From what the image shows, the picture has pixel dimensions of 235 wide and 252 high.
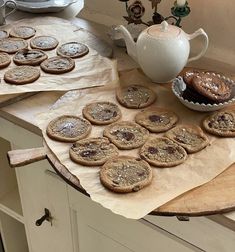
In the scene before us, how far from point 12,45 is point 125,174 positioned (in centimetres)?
55

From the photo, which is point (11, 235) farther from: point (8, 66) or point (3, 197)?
A: point (8, 66)

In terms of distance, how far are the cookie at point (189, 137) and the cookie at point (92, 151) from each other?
0.37 ft

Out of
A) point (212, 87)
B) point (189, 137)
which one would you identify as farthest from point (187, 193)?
point (212, 87)

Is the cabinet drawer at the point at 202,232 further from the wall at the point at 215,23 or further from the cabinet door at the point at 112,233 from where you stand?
the wall at the point at 215,23

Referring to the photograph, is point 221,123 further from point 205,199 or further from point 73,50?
point 73,50

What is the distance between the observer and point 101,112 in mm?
992

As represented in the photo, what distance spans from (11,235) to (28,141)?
469 millimetres

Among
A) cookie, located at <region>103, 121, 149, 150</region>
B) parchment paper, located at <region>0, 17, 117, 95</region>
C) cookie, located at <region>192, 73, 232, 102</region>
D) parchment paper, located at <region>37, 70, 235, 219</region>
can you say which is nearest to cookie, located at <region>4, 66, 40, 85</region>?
parchment paper, located at <region>0, 17, 117, 95</region>

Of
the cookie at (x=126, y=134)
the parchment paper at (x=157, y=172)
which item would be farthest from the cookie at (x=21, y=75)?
the cookie at (x=126, y=134)

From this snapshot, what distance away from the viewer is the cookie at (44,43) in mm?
1223

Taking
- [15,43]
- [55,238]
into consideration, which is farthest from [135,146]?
[15,43]

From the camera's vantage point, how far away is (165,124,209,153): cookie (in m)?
0.89

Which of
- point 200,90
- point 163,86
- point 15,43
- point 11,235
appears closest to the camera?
point 200,90

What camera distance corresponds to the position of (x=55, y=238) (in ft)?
3.70
